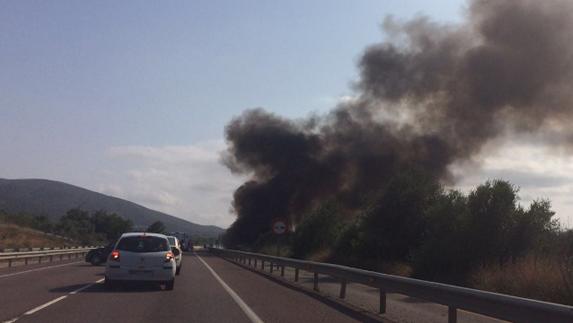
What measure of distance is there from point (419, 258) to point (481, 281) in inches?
260

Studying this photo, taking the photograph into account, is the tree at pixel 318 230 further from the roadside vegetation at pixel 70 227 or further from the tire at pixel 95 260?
the roadside vegetation at pixel 70 227

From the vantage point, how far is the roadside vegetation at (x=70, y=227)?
80.8 m

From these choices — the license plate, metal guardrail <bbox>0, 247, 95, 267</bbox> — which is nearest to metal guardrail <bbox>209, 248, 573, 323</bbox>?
the license plate

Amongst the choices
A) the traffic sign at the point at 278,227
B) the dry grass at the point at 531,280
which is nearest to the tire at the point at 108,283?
Answer: the dry grass at the point at 531,280

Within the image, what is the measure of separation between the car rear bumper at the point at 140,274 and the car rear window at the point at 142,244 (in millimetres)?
793

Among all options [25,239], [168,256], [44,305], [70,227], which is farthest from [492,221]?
[70,227]

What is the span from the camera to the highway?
13297 mm

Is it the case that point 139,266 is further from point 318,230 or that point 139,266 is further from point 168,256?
point 318,230

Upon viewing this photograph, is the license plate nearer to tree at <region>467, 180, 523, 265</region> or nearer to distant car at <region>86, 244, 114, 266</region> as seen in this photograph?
tree at <region>467, 180, 523, 265</region>

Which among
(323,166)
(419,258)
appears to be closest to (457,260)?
(419,258)

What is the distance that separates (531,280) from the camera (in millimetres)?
17234

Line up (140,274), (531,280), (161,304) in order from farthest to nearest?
(140,274) → (531,280) → (161,304)

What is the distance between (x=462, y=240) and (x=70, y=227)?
90.1 metres

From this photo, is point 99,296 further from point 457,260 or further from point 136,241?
point 457,260
